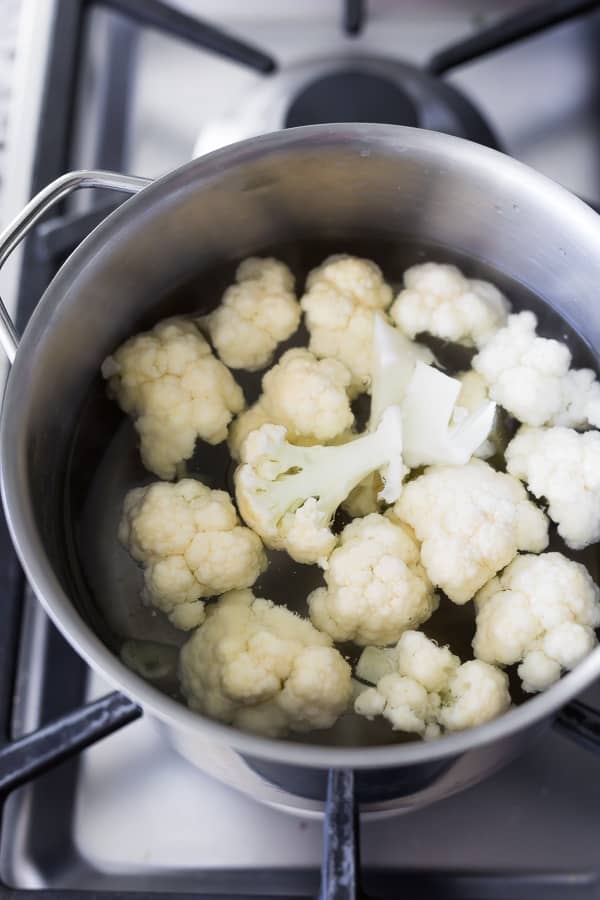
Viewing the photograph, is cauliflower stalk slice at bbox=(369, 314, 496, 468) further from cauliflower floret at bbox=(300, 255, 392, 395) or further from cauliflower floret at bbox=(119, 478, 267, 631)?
cauliflower floret at bbox=(119, 478, 267, 631)

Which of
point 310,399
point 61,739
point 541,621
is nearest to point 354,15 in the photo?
point 310,399

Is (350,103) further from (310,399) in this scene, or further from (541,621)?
(541,621)

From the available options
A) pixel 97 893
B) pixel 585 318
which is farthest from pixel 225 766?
pixel 585 318

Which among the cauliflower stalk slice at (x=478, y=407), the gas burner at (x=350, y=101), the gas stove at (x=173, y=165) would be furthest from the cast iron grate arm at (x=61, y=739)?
the gas burner at (x=350, y=101)

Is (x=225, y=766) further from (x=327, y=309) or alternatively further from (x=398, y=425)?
(x=327, y=309)

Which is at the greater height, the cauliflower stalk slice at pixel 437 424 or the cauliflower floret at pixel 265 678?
the cauliflower stalk slice at pixel 437 424

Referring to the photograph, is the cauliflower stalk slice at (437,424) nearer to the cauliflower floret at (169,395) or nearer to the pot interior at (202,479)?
the pot interior at (202,479)

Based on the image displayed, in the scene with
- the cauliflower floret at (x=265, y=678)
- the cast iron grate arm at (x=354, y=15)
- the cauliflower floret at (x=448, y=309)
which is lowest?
the cauliflower floret at (x=265, y=678)
